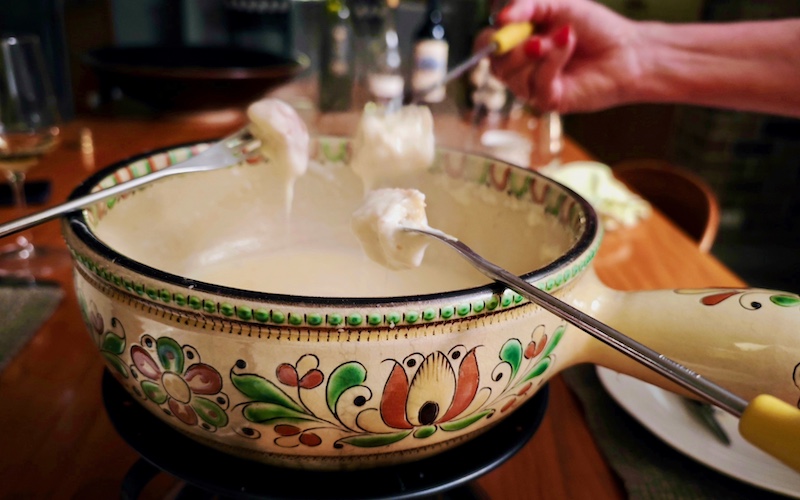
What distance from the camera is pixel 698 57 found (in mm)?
1028

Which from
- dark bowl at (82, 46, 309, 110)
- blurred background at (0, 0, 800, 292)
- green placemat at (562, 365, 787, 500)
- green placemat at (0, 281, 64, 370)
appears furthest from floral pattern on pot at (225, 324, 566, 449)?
blurred background at (0, 0, 800, 292)

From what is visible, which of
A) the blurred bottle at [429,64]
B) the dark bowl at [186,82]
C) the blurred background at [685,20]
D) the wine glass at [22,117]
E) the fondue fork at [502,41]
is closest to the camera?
the fondue fork at [502,41]

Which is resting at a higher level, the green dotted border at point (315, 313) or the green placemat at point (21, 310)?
the green dotted border at point (315, 313)

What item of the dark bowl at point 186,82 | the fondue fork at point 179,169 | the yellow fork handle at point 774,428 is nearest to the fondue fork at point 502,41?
the fondue fork at point 179,169

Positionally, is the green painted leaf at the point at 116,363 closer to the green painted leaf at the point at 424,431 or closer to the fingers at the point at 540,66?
the green painted leaf at the point at 424,431

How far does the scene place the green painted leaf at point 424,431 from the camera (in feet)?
1.22

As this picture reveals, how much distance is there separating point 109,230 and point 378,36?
1.60 metres

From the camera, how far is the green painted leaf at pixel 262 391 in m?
0.34

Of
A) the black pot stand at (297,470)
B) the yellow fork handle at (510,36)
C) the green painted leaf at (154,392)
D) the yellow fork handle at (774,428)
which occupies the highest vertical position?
the yellow fork handle at (510,36)

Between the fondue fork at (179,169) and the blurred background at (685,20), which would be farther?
the blurred background at (685,20)

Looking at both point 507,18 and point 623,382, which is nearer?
point 623,382

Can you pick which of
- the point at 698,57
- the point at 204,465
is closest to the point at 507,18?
the point at 698,57

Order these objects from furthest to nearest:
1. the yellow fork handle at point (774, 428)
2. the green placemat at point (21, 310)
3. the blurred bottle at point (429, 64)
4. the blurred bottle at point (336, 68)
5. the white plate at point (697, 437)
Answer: the blurred bottle at point (336, 68) → the blurred bottle at point (429, 64) → the green placemat at point (21, 310) → the white plate at point (697, 437) → the yellow fork handle at point (774, 428)

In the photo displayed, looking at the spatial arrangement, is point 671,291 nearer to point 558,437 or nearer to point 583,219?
point 583,219
